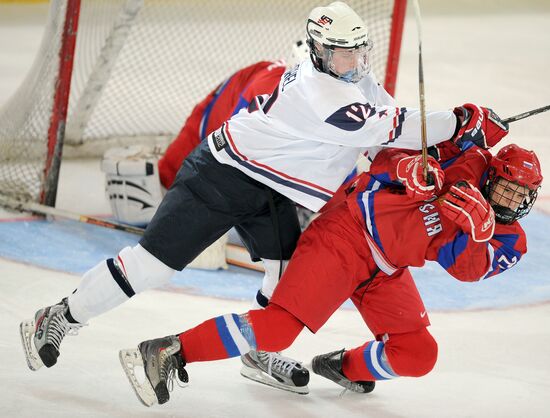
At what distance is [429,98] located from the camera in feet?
20.9

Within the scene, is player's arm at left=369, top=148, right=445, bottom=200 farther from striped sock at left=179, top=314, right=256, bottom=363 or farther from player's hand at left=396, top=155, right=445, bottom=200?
striped sock at left=179, top=314, right=256, bottom=363

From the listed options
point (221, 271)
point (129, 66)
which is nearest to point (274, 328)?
point (221, 271)

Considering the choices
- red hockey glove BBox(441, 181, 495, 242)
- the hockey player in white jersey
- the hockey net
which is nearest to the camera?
red hockey glove BBox(441, 181, 495, 242)

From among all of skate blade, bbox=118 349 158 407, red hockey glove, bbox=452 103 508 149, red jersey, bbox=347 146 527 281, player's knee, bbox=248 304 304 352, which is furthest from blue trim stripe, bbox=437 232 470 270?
skate blade, bbox=118 349 158 407

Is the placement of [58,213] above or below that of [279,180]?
below

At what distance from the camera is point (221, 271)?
13.0ft

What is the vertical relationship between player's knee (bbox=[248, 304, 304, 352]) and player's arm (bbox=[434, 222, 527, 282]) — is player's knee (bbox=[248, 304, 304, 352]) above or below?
below

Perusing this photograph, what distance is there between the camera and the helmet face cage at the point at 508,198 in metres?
2.59

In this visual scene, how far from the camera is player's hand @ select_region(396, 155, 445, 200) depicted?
253 centimetres

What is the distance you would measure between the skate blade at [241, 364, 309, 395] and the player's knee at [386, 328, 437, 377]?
0.34 m

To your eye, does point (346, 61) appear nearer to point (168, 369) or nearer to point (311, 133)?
point (311, 133)

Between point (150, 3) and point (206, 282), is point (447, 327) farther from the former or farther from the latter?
point (150, 3)

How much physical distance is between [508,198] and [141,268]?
923 mm

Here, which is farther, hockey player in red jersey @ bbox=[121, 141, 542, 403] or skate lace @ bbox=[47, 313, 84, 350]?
skate lace @ bbox=[47, 313, 84, 350]
